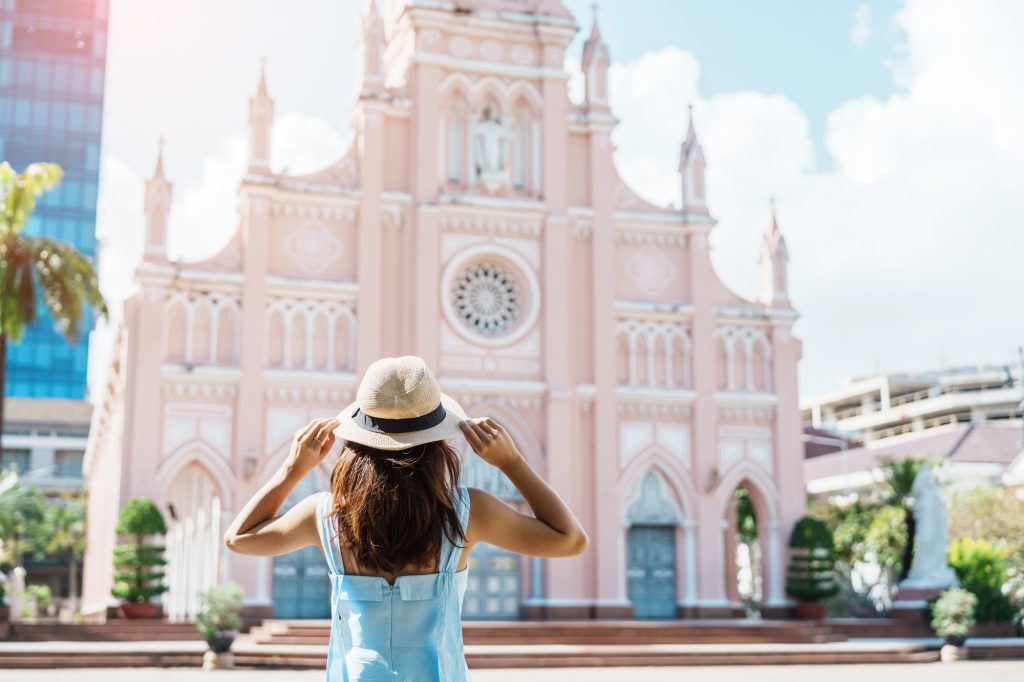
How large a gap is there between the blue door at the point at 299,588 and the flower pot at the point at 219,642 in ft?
19.9

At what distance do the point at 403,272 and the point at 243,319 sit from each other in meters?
3.83

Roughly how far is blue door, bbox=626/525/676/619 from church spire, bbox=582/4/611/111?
10359mm

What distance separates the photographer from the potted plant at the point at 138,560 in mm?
25688

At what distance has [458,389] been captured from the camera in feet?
98.3

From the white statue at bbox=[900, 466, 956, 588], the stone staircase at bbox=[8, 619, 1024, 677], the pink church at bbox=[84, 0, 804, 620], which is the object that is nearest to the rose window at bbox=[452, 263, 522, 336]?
the pink church at bbox=[84, 0, 804, 620]

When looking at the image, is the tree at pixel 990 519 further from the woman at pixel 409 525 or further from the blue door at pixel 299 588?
the woman at pixel 409 525

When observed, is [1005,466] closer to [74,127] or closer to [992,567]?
[992,567]

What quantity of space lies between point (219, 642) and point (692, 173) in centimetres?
1705

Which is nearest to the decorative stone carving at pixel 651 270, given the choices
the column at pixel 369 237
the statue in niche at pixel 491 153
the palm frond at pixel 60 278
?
the statue in niche at pixel 491 153

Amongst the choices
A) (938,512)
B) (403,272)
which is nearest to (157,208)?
(403,272)

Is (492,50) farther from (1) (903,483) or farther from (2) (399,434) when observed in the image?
(2) (399,434)

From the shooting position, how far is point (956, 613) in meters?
24.5

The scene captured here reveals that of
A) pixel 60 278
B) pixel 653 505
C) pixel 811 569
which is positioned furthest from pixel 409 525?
pixel 653 505

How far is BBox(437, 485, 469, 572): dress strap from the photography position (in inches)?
138
